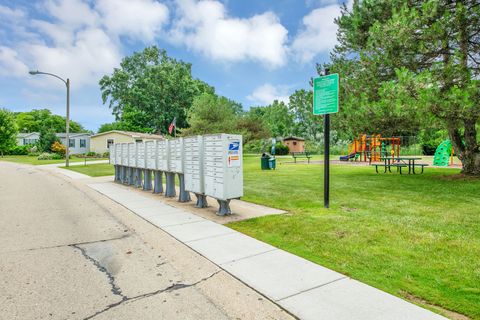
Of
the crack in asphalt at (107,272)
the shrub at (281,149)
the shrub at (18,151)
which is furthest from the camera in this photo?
the shrub at (18,151)

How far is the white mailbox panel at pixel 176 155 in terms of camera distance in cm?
905

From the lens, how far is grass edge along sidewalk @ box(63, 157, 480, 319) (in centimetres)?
349

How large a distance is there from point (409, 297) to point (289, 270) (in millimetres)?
1352

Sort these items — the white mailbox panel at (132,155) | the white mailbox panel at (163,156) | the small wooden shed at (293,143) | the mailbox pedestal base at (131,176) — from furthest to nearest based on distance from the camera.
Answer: the small wooden shed at (293,143) < the mailbox pedestal base at (131,176) < the white mailbox panel at (132,155) < the white mailbox panel at (163,156)

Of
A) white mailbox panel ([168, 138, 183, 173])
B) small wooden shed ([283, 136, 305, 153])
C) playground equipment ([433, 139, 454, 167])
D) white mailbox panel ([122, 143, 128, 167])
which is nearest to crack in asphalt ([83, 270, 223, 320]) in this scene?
white mailbox panel ([168, 138, 183, 173])

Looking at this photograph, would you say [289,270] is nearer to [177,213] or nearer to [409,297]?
[409,297]

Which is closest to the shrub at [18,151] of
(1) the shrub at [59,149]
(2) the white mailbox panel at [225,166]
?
(1) the shrub at [59,149]

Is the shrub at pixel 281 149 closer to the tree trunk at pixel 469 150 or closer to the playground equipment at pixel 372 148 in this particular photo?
the playground equipment at pixel 372 148

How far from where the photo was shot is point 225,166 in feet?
22.8

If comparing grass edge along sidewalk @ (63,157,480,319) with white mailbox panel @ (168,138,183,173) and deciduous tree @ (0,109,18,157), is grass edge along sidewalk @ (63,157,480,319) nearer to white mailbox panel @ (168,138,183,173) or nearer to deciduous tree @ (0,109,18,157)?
white mailbox panel @ (168,138,183,173)

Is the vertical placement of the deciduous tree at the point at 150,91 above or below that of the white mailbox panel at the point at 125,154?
above

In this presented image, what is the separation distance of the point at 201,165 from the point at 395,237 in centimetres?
458

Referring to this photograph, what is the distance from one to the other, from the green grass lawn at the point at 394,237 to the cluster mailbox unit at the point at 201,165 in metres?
1.01

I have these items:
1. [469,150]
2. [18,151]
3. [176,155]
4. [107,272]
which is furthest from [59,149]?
[469,150]
